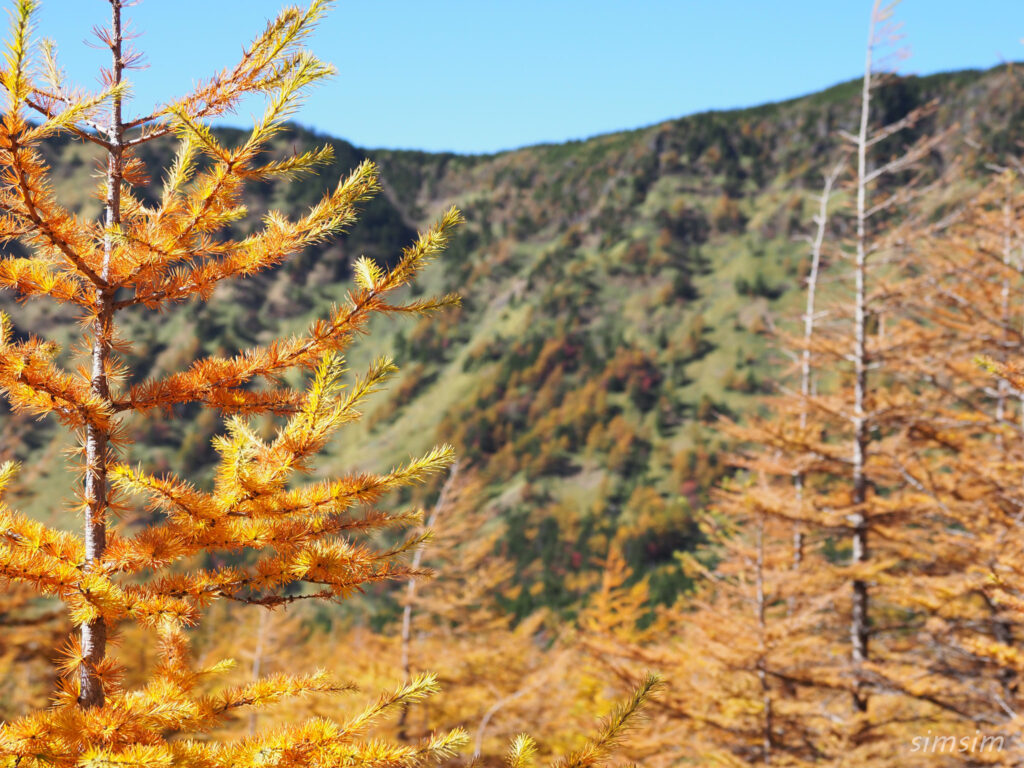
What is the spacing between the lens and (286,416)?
376 cm

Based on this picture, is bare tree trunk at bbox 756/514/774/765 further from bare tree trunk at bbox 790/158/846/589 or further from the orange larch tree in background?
the orange larch tree in background

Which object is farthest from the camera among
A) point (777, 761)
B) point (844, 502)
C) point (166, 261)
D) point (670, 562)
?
point (670, 562)

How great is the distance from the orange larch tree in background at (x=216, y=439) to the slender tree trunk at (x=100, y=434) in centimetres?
1

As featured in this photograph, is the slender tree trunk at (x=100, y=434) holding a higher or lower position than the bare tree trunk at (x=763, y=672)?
higher

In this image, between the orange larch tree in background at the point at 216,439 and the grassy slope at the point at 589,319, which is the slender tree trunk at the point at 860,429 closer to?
the orange larch tree in background at the point at 216,439

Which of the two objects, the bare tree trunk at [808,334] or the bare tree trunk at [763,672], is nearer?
the bare tree trunk at [763,672]

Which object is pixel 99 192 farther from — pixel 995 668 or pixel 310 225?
pixel 995 668

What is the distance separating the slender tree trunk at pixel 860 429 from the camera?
36.5 feet

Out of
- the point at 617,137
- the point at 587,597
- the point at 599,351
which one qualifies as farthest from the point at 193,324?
the point at 587,597

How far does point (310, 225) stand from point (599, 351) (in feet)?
392

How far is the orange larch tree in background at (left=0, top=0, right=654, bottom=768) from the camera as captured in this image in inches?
119

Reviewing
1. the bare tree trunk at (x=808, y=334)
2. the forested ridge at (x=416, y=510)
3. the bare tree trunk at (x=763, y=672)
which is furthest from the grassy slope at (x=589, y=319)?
the bare tree trunk at (x=763, y=672)

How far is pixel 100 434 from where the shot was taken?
340 centimetres

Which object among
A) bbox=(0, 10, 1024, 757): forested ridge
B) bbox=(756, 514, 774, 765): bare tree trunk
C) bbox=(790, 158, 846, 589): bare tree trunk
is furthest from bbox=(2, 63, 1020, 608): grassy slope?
bbox=(756, 514, 774, 765): bare tree trunk
